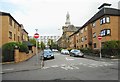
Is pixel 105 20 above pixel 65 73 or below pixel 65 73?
above

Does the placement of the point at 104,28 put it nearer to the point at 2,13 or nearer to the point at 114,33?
the point at 114,33

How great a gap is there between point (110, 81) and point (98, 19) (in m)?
37.8

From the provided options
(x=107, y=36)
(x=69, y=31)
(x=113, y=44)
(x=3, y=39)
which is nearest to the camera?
(x=113, y=44)

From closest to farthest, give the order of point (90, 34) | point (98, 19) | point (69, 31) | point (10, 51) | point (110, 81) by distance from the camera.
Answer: point (110, 81), point (10, 51), point (98, 19), point (90, 34), point (69, 31)

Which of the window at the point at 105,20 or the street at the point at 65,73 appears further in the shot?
the window at the point at 105,20

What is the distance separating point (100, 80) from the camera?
1076 cm

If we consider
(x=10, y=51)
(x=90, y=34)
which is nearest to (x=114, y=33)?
(x=90, y=34)

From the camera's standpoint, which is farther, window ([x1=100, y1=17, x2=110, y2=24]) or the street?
window ([x1=100, y1=17, x2=110, y2=24])

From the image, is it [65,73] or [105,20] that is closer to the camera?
[65,73]

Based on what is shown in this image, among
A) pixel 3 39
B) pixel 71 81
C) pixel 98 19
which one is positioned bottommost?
pixel 71 81

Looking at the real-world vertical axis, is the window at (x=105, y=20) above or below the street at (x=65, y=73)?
above

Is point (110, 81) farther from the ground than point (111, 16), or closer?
closer

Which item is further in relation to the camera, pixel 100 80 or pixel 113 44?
pixel 113 44

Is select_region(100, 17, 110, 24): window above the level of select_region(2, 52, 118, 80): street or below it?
above
